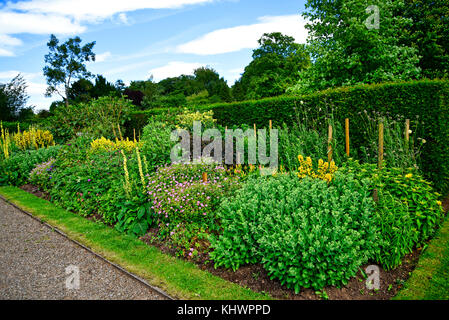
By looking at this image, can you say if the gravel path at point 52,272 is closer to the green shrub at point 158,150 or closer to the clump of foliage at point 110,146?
the green shrub at point 158,150

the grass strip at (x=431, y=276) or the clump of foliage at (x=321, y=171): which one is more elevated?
the clump of foliage at (x=321, y=171)

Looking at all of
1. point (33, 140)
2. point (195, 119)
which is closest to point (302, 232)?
point (195, 119)

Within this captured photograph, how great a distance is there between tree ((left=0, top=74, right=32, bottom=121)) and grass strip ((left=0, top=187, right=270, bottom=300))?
22.5 metres

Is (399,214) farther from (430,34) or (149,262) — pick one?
(430,34)

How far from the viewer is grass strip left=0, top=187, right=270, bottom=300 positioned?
9.99 ft

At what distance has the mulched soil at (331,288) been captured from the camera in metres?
2.93

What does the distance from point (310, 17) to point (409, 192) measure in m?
14.6

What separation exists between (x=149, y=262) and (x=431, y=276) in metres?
3.35

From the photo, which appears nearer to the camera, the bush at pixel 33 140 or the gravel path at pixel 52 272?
the gravel path at pixel 52 272

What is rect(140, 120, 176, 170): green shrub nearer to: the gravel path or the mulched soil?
the gravel path

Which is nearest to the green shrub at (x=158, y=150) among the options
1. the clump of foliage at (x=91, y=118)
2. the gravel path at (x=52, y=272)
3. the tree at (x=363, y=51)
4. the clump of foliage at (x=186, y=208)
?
the clump of foliage at (x=186, y=208)

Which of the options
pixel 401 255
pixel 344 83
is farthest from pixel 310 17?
pixel 401 255

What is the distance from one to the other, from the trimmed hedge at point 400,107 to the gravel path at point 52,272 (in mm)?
4849
